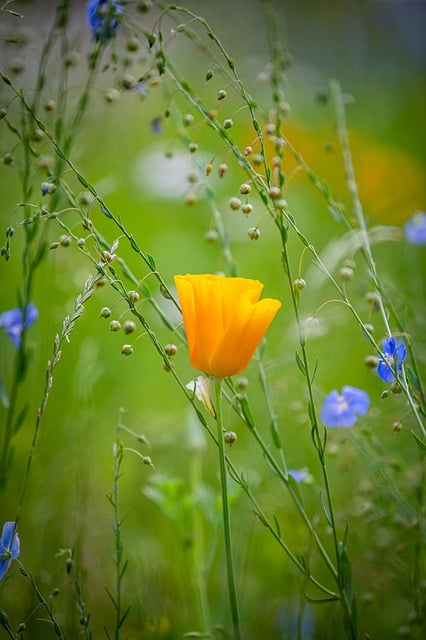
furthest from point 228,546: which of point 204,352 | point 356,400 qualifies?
point 356,400

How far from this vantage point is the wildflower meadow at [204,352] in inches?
29.8

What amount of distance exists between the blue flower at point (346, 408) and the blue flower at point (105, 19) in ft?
1.74

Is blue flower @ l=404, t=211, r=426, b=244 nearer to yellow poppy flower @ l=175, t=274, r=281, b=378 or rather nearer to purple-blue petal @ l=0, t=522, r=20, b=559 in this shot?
yellow poppy flower @ l=175, t=274, r=281, b=378

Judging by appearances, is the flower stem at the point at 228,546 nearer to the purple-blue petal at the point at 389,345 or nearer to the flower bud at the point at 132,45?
the purple-blue petal at the point at 389,345

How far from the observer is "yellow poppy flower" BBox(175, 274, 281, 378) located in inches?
27.5

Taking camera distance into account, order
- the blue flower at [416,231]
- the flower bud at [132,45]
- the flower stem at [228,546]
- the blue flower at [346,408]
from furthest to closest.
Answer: the blue flower at [416,231] → the blue flower at [346,408] → the flower bud at [132,45] → the flower stem at [228,546]

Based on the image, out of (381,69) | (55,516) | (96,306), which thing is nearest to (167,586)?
(55,516)

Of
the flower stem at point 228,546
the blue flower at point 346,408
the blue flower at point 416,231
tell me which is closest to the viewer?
the flower stem at point 228,546

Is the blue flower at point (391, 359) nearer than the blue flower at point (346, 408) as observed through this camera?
Yes

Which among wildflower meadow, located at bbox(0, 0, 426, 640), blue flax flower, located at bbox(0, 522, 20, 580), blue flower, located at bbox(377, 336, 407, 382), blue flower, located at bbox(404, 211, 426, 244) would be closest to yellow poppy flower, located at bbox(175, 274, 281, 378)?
wildflower meadow, located at bbox(0, 0, 426, 640)

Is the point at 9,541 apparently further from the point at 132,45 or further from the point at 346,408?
the point at 132,45

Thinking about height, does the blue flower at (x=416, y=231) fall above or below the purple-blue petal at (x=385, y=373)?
above

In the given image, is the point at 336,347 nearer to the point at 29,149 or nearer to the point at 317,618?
the point at 317,618

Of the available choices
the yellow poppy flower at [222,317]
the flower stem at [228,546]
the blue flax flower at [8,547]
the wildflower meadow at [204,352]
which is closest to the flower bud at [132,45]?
the wildflower meadow at [204,352]
